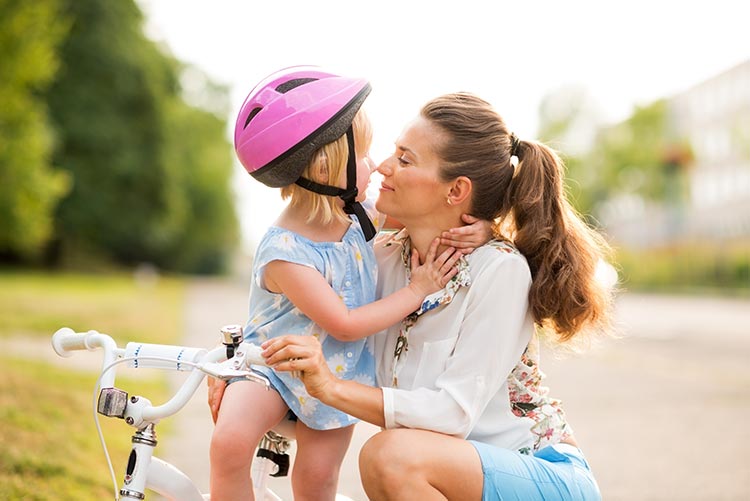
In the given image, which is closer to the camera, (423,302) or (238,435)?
(238,435)

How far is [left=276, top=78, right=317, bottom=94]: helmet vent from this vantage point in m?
2.87

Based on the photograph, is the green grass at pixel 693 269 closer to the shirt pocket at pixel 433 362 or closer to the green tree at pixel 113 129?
the green tree at pixel 113 129

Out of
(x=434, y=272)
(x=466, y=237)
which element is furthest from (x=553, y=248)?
(x=434, y=272)

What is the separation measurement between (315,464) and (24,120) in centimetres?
2420

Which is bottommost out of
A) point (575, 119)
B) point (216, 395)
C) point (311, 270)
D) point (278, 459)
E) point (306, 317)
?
point (278, 459)

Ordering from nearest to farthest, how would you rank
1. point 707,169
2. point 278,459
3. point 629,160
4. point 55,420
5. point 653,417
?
1. point 278,459
2. point 55,420
3. point 653,417
4. point 629,160
5. point 707,169

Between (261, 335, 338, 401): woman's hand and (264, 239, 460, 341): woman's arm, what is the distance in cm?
24

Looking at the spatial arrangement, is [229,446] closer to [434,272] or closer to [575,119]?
[434,272]

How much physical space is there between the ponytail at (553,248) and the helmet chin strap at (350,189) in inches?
18.9

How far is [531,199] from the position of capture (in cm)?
297

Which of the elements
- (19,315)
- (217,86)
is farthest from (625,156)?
(19,315)

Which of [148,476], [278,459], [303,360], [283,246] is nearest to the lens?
[303,360]

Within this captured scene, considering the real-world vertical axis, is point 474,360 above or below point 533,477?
above

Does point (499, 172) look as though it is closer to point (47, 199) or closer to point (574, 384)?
point (574, 384)
